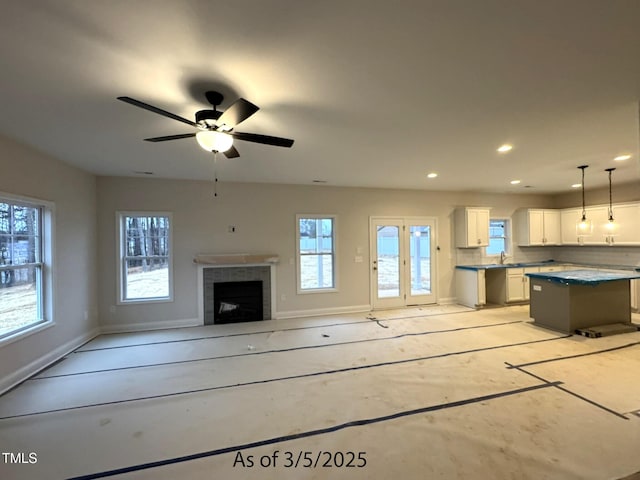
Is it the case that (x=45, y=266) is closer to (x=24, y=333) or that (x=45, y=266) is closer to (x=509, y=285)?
(x=24, y=333)

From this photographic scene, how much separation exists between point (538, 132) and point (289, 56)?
9.46 ft

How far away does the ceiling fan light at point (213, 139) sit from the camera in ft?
7.24

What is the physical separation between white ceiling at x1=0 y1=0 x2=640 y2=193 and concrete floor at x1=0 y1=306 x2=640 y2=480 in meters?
2.69

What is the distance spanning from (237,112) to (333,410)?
2582mm

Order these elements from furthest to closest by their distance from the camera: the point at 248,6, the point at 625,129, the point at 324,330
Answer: the point at 324,330 < the point at 625,129 < the point at 248,6

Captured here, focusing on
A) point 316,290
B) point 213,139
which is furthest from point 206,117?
point 316,290

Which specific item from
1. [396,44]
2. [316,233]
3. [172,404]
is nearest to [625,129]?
[396,44]

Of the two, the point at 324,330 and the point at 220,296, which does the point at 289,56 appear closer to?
the point at 324,330

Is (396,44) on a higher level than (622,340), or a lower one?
higher

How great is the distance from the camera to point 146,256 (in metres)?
5.14

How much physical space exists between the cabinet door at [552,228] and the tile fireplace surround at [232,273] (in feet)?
22.2

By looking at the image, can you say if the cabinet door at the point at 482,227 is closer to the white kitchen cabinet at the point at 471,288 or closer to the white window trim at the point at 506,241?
the white window trim at the point at 506,241

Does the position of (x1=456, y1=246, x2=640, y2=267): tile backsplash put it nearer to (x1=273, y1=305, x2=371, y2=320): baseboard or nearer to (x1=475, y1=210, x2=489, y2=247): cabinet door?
(x1=475, y1=210, x2=489, y2=247): cabinet door

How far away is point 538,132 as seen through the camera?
3.11 meters
